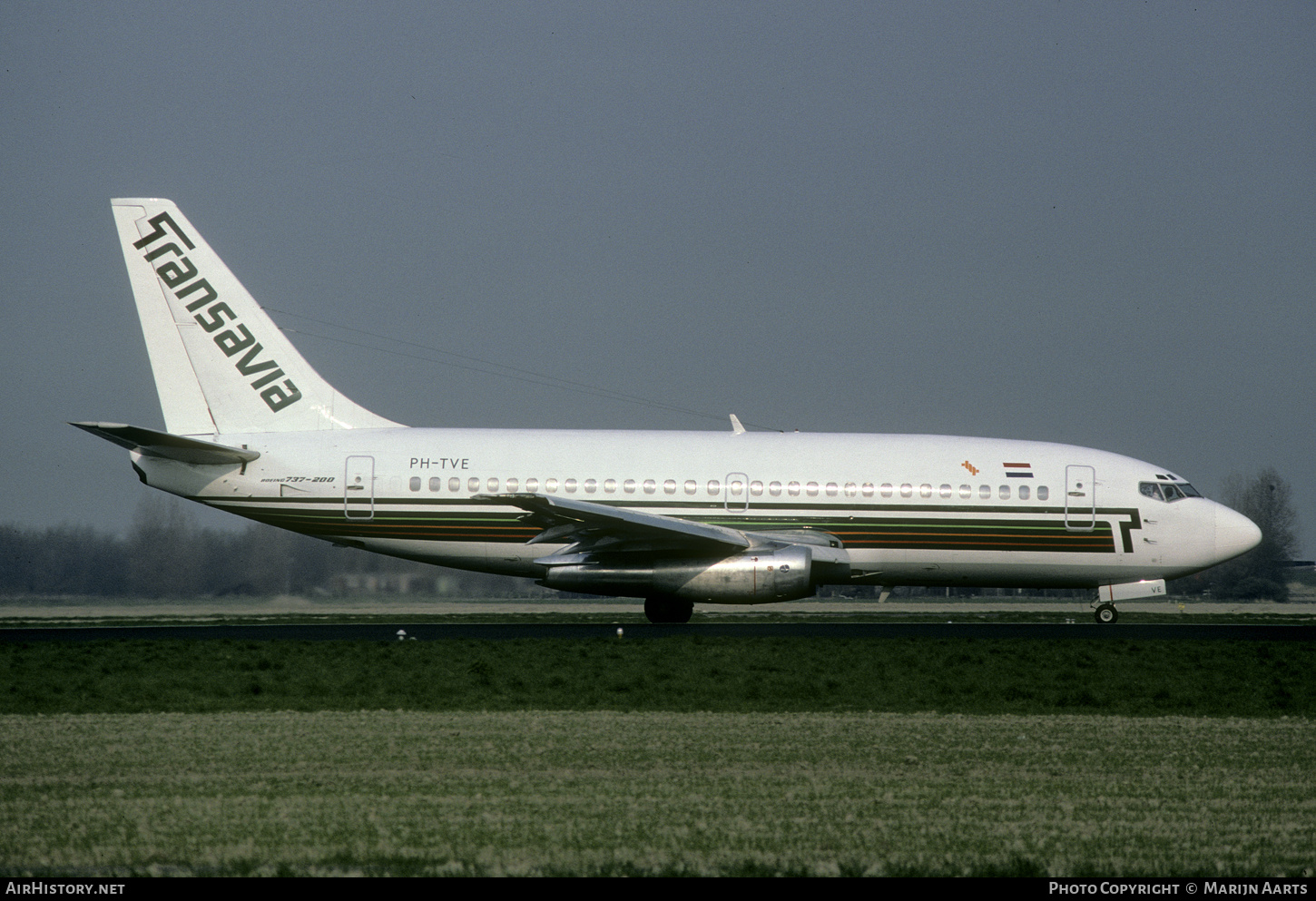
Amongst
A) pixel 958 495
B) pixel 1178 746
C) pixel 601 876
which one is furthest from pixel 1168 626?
pixel 601 876

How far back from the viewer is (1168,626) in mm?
22859

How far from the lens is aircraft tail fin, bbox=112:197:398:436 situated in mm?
23984

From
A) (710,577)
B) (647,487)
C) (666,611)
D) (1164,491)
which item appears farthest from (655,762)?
(1164,491)

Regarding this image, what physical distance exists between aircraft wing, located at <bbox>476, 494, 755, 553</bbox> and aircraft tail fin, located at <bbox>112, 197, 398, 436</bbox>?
16.3ft

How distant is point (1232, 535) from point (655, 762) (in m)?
18.0

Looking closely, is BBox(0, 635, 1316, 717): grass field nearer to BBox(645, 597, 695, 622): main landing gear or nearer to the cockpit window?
BBox(645, 597, 695, 622): main landing gear

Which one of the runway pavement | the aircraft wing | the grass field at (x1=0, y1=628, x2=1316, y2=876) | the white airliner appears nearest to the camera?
the grass field at (x1=0, y1=628, x2=1316, y2=876)

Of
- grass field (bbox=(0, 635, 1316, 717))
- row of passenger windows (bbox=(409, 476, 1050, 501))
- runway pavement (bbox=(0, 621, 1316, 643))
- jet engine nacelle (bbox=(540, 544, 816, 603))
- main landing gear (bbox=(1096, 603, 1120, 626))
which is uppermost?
row of passenger windows (bbox=(409, 476, 1050, 501))

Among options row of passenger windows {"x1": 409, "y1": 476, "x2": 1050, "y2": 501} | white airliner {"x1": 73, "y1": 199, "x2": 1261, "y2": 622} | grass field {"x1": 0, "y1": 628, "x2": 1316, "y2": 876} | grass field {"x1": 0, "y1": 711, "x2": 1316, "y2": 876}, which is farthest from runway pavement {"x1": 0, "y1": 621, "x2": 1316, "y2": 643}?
grass field {"x1": 0, "y1": 711, "x2": 1316, "y2": 876}

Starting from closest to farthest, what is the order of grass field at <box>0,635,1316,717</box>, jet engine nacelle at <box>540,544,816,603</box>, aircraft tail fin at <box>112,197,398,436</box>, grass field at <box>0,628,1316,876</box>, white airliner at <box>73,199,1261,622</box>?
grass field at <box>0,628,1316,876</box> → grass field at <box>0,635,1316,717</box> → jet engine nacelle at <box>540,544,816,603</box> → white airliner at <box>73,199,1261,622</box> → aircraft tail fin at <box>112,197,398,436</box>

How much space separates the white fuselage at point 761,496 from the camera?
22703 mm

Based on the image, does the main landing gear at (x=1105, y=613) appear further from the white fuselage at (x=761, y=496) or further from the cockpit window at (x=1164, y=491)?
the cockpit window at (x=1164, y=491)

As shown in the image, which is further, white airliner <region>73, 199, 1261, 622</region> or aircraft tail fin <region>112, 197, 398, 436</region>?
aircraft tail fin <region>112, 197, 398, 436</region>

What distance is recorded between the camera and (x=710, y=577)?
21141 mm
